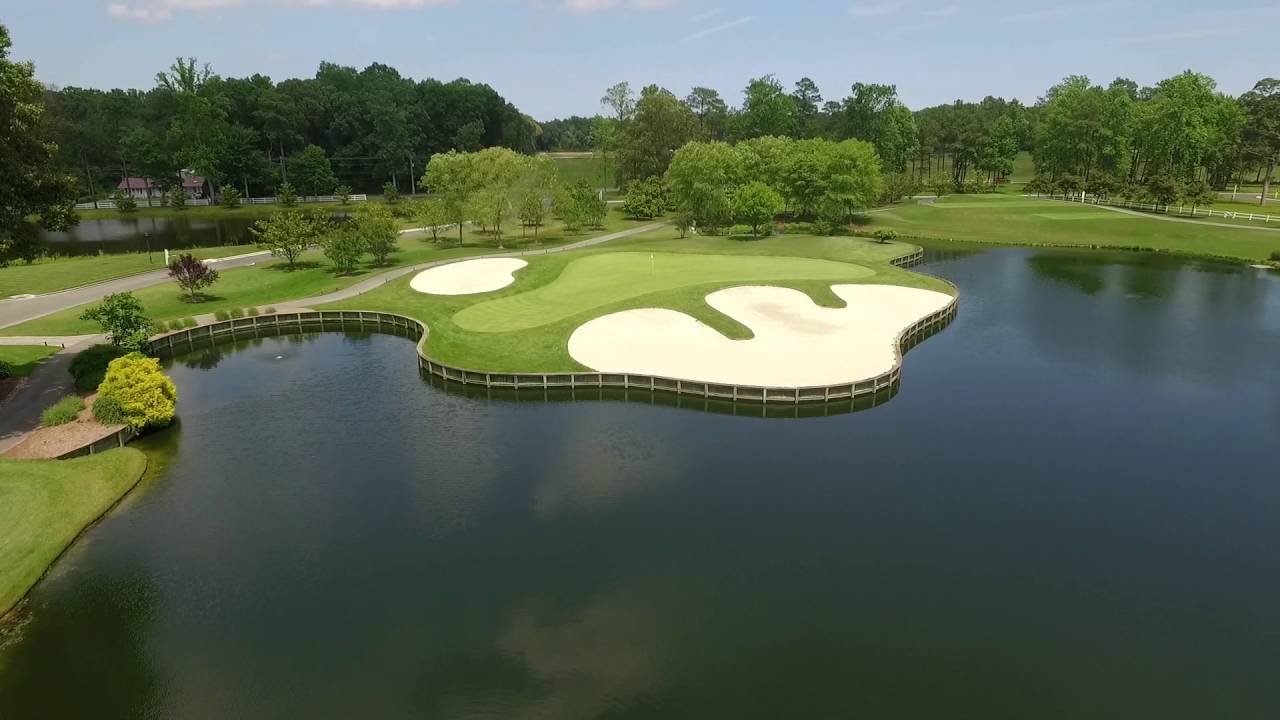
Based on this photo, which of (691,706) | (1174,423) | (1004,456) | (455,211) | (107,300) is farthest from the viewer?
(455,211)

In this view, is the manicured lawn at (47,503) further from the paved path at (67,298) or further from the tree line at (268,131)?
the tree line at (268,131)

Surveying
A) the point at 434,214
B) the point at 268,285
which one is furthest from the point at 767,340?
the point at 434,214

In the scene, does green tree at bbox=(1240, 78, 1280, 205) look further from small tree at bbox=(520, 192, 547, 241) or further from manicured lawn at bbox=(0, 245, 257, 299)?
manicured lawn at bbox=(0, 245, 257, 299)

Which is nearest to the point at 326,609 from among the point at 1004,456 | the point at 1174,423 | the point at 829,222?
the point at 1004,456

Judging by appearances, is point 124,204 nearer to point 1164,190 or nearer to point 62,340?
point 62,340

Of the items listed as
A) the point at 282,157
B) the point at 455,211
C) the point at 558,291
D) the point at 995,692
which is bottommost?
the point at 995,692

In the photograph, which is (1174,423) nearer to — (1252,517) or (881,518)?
(1252,517)
